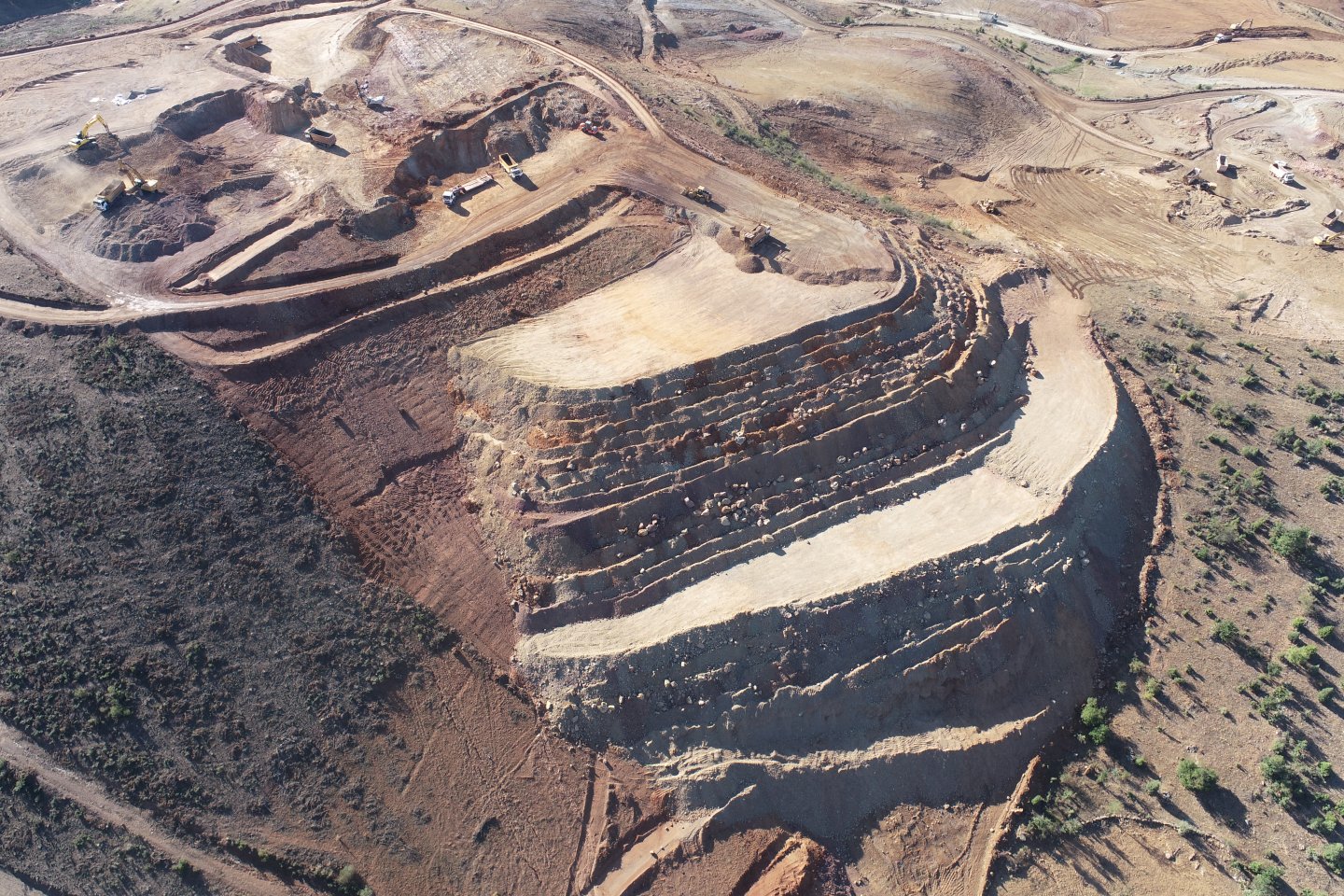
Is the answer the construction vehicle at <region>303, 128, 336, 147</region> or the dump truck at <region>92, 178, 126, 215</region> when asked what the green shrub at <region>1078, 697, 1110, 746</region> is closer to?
the construction vehicle at <region>303, 128, 336, 147</region>

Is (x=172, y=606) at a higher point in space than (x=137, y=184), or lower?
lower

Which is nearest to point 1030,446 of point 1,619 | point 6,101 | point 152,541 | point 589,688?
point 589,688

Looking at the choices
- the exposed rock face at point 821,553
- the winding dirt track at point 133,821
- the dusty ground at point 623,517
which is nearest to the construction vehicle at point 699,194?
the dusty ground at point 623,517

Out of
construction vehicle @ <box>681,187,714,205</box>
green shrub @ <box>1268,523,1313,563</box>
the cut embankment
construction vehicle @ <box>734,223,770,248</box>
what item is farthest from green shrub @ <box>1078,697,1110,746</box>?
construction vehicle @ <box>681,187,714,205</box>

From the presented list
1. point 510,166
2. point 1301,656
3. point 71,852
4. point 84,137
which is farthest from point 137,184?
point 1301,656

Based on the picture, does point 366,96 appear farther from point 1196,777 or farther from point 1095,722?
point 1196,777
